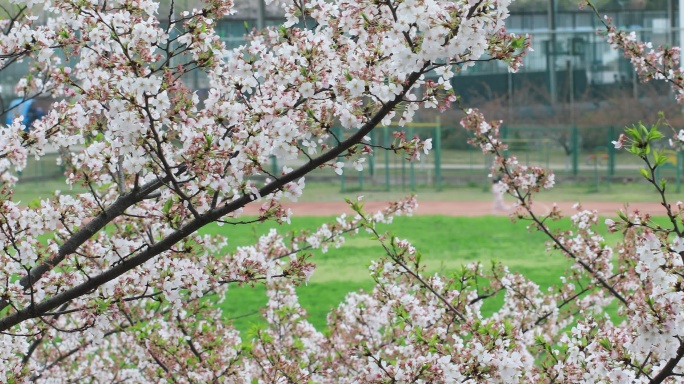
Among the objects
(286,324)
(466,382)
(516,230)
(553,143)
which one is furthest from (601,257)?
(553,143)

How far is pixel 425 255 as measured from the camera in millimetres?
15195

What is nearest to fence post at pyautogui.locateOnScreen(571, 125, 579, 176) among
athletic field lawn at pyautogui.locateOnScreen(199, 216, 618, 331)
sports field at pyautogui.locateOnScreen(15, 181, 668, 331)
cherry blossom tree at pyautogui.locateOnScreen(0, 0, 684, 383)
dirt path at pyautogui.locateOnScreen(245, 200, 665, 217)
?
sports field at pyautogui.locateOnScreen(15, 181, 668, 331)

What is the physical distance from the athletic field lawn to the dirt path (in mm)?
1123

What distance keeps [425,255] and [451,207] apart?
6.49 meters

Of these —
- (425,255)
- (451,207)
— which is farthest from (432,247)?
(451,207)

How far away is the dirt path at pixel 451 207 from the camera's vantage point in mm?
20203

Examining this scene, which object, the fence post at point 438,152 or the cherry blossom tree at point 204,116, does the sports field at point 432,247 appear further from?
the cherry blossom tree at point 204,116

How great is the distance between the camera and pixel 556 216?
4.34 metres

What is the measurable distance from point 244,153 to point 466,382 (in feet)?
2.83

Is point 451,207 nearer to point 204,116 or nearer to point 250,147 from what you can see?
point 204,116

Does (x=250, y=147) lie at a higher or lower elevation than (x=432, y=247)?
higher

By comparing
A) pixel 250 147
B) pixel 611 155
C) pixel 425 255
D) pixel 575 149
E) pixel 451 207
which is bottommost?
pixel 425 255

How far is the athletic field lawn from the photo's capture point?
11.7 m

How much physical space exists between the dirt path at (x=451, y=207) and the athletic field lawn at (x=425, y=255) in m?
1.12
